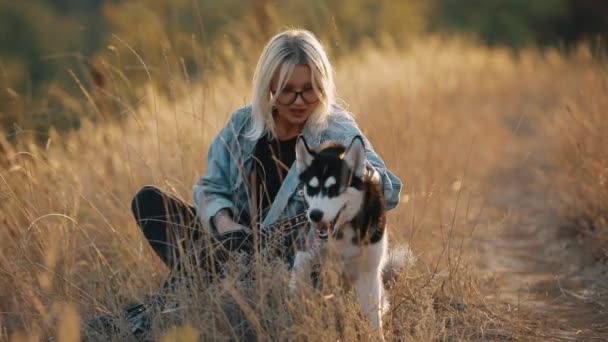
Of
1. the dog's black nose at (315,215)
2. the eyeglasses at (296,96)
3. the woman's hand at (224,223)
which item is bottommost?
the woman's hand at (224,223)

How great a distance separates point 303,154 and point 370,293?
26.4 inches

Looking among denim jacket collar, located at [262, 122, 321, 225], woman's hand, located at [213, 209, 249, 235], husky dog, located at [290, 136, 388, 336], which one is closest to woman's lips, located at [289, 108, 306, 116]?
denim jacket collar, located at [262, 122, 321, 225]

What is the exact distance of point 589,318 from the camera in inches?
169

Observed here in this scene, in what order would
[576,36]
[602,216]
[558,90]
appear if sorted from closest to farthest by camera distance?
1. [602,216]
2. [558,90]
3. [576,36]

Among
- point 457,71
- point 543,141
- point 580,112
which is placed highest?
point 580,112

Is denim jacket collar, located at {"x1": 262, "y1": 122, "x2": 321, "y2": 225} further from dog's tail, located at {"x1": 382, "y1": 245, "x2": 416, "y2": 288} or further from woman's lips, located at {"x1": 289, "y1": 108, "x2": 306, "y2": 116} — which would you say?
dog's tail, located at {"x1": 382, "y1": 245, "x2": 416, "y2": 288}

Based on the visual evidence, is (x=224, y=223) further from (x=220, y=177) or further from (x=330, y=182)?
(x=330, y=182)

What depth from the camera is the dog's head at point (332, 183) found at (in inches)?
126

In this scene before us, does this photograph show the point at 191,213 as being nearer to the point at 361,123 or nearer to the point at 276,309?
the point at 276,309

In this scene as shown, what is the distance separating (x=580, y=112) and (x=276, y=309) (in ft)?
13.4

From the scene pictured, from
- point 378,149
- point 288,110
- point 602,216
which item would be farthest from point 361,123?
point 288,110

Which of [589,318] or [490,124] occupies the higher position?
[589,318]

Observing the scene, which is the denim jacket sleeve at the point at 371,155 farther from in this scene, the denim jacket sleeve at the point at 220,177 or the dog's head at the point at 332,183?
the denim jacket sleeve at the point at 220,177

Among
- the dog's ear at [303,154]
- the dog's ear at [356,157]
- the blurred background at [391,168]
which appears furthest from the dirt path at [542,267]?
the dog's ear at [303,154]
